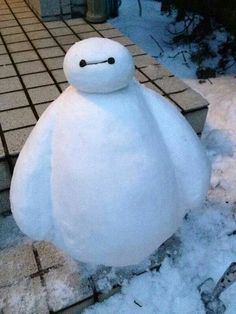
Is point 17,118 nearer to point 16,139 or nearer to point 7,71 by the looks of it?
point 16,139

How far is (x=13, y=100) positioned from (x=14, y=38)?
114 cm

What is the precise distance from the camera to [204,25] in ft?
9.95

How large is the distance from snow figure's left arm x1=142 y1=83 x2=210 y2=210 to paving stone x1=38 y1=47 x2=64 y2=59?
1646 millimetres

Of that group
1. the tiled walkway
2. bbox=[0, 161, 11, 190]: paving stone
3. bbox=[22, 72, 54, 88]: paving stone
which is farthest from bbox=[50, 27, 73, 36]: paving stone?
bbox=[0, 161, 11, 190]: paving stone

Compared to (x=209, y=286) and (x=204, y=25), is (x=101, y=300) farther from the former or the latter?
(x=204, y=25)

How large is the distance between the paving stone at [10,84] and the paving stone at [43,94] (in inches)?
4.9

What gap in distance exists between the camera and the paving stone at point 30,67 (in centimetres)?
233

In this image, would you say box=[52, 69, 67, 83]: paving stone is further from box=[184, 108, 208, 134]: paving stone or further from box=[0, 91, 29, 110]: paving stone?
box=[184, 108, 208, 134]: paving stone

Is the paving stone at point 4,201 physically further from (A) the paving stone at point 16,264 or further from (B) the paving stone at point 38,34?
(B) the paving stone at point 38,34

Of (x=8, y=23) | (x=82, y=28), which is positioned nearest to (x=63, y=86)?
(x=82, y=28)

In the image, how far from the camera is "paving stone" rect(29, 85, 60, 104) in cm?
199

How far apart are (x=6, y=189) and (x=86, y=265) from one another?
58cm

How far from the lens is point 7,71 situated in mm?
2328

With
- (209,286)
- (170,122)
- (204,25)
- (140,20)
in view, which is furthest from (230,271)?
(140,20)
